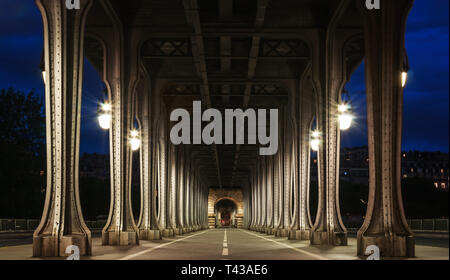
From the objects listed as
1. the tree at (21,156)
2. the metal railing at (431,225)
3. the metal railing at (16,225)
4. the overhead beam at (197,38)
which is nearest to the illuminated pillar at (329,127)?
the overhead beam at (197,38)

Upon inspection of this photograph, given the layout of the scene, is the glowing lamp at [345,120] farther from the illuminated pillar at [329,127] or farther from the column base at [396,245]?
the column base at [396,245]

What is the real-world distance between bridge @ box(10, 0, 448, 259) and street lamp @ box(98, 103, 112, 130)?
56 millimetres

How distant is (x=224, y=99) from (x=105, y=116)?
17.2m

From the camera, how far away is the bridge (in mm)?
14367

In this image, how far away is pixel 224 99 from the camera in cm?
3812

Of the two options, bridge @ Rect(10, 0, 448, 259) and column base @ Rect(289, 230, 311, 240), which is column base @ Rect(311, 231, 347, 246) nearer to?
bridge @ Rect(10, 0, 448, 259)

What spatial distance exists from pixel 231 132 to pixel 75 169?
33369 mm

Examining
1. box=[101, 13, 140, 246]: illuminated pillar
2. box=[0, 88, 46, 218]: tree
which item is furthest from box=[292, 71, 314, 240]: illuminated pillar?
box=[0, 88, 46, 218]: tree

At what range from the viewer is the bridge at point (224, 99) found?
14.4 metres

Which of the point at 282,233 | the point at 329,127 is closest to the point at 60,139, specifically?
the point at 329,127

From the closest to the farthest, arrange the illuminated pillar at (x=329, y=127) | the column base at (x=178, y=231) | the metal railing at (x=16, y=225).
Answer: the illuminated pillar at (x=329, y=127) → the column base at (x=178, y=231) → the metal railing at (x=16, y=225)

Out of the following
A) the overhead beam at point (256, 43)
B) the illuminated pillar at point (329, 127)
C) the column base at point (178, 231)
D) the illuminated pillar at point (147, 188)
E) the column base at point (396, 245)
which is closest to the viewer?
→ the column base at point (396, 245)

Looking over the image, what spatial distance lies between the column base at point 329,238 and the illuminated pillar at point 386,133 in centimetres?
670

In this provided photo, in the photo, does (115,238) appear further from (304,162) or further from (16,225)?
(16,225)
